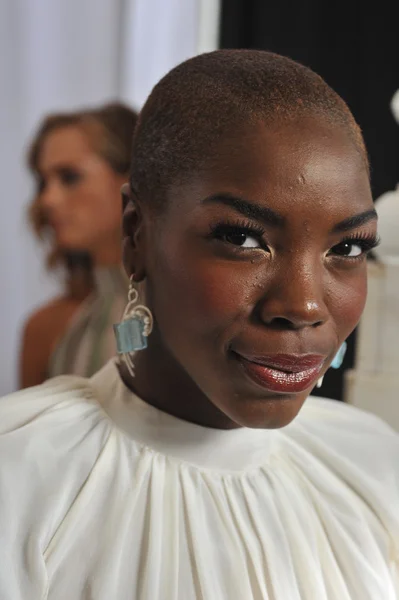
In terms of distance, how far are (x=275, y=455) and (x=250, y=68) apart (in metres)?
0.40

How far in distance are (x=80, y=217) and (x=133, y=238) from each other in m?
1.07

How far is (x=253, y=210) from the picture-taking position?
663 millimetres

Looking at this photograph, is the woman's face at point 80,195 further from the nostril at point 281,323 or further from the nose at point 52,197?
the nostril at point 281,323

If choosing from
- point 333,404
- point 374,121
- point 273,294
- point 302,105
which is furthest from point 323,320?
point 374,121

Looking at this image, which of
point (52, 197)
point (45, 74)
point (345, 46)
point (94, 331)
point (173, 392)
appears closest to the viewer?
point (173, 392)

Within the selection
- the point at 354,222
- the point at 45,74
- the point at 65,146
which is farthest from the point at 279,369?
the point at 45,74

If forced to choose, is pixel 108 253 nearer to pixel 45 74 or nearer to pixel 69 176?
pixel 69 176

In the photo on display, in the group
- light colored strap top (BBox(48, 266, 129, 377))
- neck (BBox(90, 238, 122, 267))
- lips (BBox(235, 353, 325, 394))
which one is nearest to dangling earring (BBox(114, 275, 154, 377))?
lips (BBox(235, 353, 325, 394))

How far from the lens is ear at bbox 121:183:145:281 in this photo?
775 millimetres

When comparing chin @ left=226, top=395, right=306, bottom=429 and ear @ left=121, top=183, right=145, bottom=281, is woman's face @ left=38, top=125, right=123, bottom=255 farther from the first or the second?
chin @ left=226, top=395, right=306, bottom=429

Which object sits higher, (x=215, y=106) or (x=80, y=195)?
(x=215, y=106)

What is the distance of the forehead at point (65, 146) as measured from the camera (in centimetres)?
184

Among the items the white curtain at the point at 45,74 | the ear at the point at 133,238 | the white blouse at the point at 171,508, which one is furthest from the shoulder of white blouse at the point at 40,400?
the white curtain at the point at 45,74

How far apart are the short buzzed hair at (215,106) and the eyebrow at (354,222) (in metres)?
0.06
